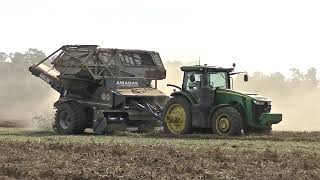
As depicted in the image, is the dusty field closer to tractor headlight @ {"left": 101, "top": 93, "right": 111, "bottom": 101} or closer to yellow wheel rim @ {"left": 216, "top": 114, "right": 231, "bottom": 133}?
yellow wheel rim @ {"left": 216, "top": 114, "right": 231, "bottom": 133}

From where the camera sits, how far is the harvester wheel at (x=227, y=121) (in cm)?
1723

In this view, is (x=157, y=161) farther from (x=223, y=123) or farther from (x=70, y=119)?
(x=70, y=119)

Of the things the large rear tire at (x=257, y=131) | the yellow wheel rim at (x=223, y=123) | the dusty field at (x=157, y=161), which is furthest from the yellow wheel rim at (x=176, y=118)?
the dusty field at (x=157, y=161)

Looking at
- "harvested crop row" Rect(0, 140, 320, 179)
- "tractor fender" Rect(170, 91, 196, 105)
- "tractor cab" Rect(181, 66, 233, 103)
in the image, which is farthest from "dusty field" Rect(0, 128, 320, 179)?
"tractor fender" Rect(170, 91, 196, 105)

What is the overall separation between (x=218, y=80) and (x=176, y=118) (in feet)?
5.97

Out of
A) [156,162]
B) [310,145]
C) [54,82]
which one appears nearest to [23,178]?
[156,162]

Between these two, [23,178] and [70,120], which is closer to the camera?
[23,178]

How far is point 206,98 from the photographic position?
726 inches

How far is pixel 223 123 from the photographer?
17656 mm

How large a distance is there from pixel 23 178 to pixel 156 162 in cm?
240

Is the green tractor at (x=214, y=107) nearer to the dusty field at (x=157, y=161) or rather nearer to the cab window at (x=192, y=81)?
the cab window at (x=192, y=81)

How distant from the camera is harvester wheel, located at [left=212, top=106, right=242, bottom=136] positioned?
1723 centimetres

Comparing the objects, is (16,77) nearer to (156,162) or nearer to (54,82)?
(54,82)

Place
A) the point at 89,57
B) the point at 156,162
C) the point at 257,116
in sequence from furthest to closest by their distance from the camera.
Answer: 1. the point at 89,57
2. the point at 257,116
3. the point at 156,162
